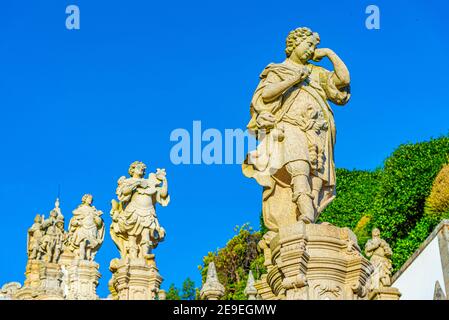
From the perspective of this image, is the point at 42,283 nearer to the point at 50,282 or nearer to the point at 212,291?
the point at 50,282

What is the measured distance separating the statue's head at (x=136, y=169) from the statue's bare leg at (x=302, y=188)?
29.8 ft

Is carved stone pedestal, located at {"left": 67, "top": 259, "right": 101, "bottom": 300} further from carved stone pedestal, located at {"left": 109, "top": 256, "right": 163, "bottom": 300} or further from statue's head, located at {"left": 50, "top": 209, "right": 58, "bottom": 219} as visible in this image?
carved stone pedestal, located at {"left": 109, "top": 256, "right": 163, "bottom": 300}

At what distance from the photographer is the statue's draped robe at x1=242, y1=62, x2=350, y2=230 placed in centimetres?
1082

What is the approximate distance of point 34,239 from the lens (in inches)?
1078

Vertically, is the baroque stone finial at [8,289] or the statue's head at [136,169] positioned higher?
the statue's head at [136,169]

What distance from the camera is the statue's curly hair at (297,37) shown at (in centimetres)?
1171

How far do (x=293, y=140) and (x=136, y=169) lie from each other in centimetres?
904

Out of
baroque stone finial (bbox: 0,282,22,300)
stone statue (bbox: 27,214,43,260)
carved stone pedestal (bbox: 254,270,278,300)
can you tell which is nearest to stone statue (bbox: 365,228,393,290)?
carved stone pedestal (bbox: 254,270,278,300)

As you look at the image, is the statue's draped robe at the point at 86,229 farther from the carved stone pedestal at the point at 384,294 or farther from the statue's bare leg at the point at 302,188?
the statue's bare leg at the point at 302,188

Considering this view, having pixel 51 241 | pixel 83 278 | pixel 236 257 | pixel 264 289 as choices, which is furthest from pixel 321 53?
pixel 236 257

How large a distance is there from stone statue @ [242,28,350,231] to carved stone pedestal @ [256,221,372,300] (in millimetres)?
406

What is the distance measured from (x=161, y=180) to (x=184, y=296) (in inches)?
1282

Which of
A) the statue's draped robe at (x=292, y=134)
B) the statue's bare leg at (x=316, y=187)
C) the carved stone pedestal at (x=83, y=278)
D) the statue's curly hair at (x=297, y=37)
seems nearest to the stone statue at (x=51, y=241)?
the carved stone pedestal at (x=83, y=278)

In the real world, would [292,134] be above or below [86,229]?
below
